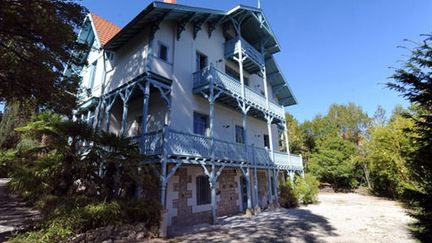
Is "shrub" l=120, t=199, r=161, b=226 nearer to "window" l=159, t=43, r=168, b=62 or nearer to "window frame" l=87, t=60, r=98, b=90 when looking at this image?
"window" l=159, t=43, r=168, b=62

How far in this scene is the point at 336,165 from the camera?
91.4 feet

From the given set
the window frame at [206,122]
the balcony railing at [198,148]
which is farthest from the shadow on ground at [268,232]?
the window frame at [206,122]

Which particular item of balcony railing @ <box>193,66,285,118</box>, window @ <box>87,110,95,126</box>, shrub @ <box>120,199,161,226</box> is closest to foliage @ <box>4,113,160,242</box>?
shrub @ <box>120,199,161,226</box>

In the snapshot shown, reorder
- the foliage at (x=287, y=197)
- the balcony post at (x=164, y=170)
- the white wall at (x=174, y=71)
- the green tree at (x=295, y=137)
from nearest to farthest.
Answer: the balcony post at (x=164, y=170), the white wall at (x=174, y=71), the foliage at (x=287, y=197), the green tree at (x=295, y=137)

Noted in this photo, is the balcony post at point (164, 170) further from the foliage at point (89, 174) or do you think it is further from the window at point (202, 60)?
the window at point (202, 60)

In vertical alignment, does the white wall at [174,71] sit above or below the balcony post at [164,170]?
above

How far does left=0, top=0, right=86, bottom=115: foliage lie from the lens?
666 centimetres

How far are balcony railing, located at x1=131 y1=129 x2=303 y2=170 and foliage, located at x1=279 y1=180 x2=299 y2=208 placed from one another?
2211mm

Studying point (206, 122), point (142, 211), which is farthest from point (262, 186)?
point (142, 211)

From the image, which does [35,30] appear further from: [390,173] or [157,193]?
[390,173]

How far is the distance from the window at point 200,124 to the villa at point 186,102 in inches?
2.3

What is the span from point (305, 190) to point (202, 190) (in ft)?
27.4

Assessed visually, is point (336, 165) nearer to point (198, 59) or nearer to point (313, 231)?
point (313, 231)

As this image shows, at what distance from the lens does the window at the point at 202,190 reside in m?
12.1
